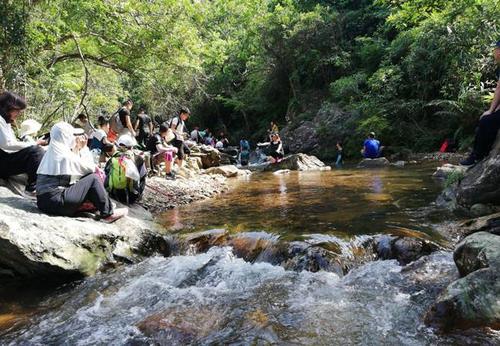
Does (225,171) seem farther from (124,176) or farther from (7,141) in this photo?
(7,141)

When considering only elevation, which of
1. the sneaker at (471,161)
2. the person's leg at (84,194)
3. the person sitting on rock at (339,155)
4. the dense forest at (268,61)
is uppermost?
the dense forest at (268,61)

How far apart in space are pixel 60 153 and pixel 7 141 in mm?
1119

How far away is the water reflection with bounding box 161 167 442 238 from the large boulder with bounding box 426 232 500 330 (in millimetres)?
2200

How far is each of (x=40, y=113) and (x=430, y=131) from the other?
608 inches

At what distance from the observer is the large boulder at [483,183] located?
19.9 ft

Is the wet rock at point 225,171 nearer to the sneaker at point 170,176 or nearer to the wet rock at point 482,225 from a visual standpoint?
the sneaker at point 170,176

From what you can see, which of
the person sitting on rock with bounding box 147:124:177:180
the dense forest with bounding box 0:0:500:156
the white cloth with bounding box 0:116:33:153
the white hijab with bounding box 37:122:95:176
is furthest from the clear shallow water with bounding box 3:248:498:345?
the dense forest with bounding box 0:0:500:156

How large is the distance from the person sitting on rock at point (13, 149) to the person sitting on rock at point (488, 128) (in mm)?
6643

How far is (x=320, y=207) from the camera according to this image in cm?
797

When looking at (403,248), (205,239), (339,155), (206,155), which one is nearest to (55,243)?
(205,239)

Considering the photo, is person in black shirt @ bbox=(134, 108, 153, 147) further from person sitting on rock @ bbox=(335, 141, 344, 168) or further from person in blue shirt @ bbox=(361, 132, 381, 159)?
person sitting on rock @ bbox=(335, 141, 344, 168)

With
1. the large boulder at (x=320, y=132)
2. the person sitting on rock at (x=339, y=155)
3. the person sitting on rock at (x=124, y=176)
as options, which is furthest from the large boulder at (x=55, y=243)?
the large boulder at (x=320, y=132)

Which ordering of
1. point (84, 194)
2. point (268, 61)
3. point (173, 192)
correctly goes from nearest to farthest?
point (84, 194)
point (173, 192)
point (268, 61)

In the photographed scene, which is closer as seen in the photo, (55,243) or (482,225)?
(55,243)
